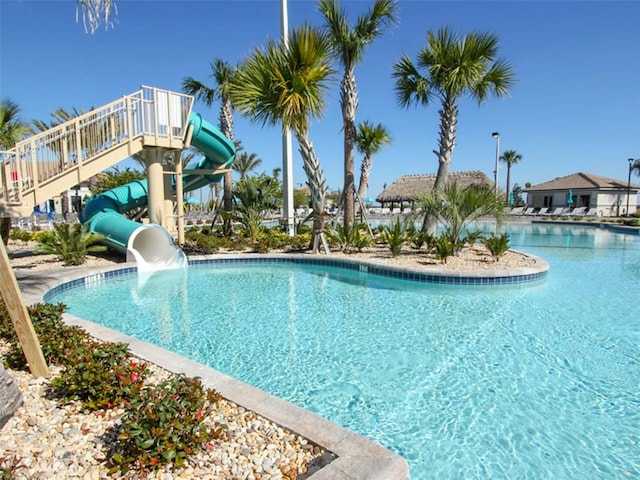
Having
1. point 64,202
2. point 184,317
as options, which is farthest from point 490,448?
point 64,202

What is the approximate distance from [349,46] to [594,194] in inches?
1325

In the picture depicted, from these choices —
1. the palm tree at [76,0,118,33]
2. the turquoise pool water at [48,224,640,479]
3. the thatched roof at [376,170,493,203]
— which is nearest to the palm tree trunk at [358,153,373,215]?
the turquoise pool water at [48,224,640,479]

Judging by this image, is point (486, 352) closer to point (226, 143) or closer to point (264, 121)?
point (264, 121)

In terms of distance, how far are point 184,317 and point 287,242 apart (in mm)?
6600

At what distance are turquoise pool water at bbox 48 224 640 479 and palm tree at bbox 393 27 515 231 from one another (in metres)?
5.41

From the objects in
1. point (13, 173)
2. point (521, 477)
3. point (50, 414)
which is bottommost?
point (521, 477)

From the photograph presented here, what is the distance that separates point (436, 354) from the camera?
509cm

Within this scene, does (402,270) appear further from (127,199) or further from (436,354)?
(127,199)

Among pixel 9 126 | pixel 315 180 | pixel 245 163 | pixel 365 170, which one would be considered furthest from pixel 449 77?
pixel 245 163

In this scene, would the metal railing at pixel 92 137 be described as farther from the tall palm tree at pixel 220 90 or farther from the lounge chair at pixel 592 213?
the lounge chair at pixel 592 213

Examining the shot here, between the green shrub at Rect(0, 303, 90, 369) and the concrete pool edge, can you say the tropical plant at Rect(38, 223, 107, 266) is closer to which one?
the green shrub at Rect(0, 303, 90, 369)

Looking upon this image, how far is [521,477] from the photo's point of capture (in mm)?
2873

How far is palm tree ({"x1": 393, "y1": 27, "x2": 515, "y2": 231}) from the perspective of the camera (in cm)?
1185

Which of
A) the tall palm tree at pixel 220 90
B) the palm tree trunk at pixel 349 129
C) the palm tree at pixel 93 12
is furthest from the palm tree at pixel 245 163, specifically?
the palm tree at pixel 93 12
